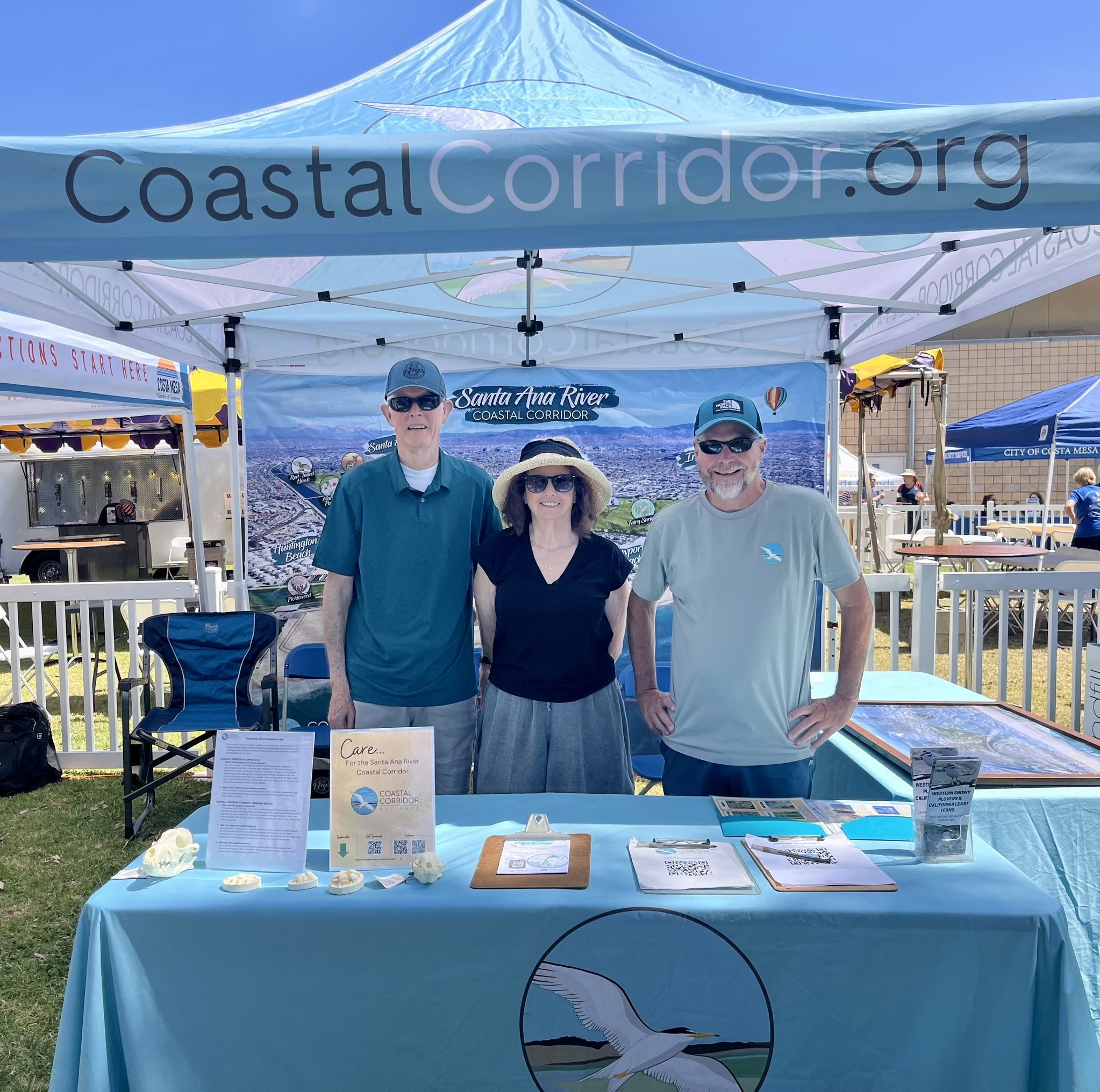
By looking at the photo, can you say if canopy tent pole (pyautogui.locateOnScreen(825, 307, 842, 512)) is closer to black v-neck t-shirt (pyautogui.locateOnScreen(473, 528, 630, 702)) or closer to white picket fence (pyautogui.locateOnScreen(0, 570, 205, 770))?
black v-neck t-shirt (pyautogui.locateOnScreen(473, 528, 630, 702))

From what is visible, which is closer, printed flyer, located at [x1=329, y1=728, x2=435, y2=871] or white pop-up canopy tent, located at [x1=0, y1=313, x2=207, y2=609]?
printed flyer, located at [x1=329, y1=728, x2=435, y2=871]

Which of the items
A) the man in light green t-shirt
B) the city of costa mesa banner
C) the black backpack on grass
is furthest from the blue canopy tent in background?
the black backpack on grass

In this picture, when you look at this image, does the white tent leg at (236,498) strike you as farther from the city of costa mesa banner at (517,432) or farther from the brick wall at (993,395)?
the brick wall at (993,395)

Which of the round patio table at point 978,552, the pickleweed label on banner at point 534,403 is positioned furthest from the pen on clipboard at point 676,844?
the round patio table at point 978,552

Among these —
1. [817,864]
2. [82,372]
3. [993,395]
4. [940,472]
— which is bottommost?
[817,864]

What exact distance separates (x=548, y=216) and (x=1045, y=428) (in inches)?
377

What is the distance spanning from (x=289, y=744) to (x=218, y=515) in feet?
41.0

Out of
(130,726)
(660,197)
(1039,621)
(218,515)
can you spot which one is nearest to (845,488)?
(1039,621)

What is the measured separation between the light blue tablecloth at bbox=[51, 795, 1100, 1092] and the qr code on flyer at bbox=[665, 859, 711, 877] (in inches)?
3.6

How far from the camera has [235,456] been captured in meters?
4.52

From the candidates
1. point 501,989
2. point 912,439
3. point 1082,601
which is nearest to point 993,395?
point 912,439

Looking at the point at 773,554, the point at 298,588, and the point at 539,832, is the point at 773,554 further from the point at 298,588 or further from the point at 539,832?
the point at 298,588

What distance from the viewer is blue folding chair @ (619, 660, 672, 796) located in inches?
140

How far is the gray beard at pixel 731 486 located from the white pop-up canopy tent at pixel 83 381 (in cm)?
322
